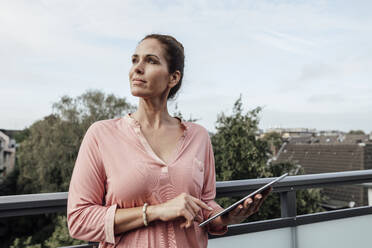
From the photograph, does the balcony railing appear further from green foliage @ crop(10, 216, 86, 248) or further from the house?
the house

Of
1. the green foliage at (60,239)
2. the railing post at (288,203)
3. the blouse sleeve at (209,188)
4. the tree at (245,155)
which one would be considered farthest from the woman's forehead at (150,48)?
the tree at (245,155)

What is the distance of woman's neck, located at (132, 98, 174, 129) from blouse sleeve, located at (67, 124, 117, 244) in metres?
0.20

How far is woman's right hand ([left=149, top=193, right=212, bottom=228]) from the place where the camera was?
103cm

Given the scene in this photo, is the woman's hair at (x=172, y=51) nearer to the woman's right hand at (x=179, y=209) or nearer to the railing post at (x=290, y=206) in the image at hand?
the woman's right hand at (x=179, y=209)

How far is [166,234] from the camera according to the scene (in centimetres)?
113

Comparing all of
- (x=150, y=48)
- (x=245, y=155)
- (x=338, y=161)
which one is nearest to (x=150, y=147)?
(x=150, y=48)

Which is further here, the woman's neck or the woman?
the woman's neck

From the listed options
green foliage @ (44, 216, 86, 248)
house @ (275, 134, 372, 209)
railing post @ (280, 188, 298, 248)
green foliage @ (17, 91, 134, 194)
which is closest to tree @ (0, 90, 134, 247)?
green foliage @ (17, 91, 134, 194)

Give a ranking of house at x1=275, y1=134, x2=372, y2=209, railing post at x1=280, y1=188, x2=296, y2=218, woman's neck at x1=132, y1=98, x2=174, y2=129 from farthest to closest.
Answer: house at x1=275, y1=134, x2=372, y2=209, railing post at x1=280, y1=188, x2=296, y2=218, woman's neck at x1=132, y1=98, x2=174, y2=129

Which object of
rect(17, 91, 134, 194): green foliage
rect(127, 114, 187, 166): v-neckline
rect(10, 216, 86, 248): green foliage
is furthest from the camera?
rect(17, 91, 134, 194): green foliage

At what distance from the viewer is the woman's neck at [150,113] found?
1.25 metres

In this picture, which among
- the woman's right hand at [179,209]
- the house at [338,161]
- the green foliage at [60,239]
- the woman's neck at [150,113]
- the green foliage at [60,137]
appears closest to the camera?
the woman's right hand at [179,209]

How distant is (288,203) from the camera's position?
78.8 inches

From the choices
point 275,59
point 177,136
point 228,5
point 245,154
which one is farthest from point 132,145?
point 275,59
